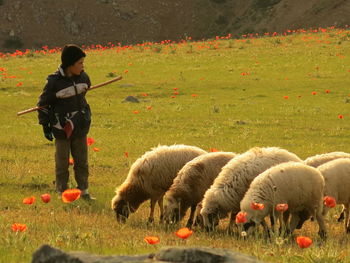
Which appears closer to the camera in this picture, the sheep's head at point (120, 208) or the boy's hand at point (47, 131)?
the sheep's head at point (120, 208)

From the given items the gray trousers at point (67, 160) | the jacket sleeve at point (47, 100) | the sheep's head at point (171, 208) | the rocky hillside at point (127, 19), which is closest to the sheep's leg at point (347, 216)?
the sheep's head at point (171, 208)

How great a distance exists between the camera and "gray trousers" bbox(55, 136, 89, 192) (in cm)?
1027

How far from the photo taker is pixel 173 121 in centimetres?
1980

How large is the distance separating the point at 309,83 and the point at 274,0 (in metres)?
44.6

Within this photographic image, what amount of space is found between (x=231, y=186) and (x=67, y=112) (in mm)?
3124

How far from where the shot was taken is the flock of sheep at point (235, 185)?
795 centimetres

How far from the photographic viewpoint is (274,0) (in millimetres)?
70188

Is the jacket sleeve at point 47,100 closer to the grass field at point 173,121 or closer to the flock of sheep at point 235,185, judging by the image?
the grass field at point 173,121

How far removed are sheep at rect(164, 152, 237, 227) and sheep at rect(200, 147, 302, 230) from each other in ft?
1.35

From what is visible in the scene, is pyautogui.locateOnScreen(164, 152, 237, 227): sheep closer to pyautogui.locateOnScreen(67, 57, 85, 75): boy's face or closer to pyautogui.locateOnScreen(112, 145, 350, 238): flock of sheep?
pyautogui.locateOnScreen(112, 145, 350, 238): flock of sheep

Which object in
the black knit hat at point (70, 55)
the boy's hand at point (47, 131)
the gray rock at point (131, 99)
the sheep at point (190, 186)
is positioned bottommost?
the gray rock at point (131, 99)

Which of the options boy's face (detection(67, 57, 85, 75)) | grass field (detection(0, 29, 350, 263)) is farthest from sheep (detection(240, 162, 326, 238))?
boy's face (detection(67, 57, 85, 75))

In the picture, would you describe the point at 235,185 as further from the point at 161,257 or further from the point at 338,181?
the point at 161,257

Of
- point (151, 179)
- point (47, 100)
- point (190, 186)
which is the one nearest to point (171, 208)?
point (190, 186)
